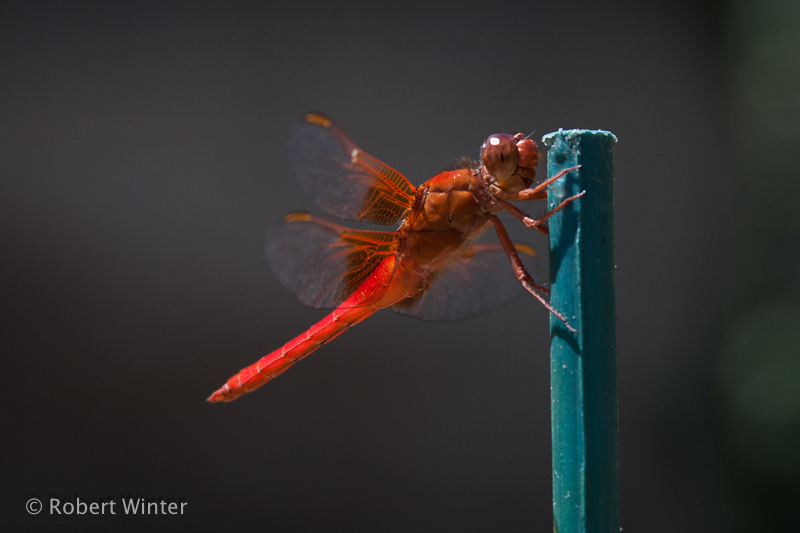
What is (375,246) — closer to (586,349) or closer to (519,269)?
(519,269)

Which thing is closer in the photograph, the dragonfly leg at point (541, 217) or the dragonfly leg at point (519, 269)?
the dragonfly leg at point (541, 217)

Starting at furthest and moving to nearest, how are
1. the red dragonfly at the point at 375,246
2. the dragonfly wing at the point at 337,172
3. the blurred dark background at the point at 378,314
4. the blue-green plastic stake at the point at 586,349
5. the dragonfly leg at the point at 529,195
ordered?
the blurred dark background at the point at 378,314 < the dragonfly wing at the point at 337,172 < the red dragonfly at the point at 375,246 < the dragonfly leg at the point at 529,195 < the blue-green plastic stake at the point at 586,349

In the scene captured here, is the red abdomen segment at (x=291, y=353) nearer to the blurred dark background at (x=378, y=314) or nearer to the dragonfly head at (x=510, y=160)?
the dragonfly head at (x=510, y=160)

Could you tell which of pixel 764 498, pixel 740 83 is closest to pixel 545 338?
pixel 764 498

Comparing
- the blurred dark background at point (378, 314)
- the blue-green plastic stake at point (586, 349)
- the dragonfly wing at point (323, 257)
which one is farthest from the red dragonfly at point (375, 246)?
the blurred dark background at point (378, 314)

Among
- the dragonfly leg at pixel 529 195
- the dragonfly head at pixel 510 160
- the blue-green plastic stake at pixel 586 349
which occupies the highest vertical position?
the dragonfly head at pixel 510 160

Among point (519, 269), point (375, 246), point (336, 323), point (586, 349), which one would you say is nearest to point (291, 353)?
point (336, 323)
